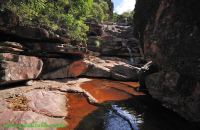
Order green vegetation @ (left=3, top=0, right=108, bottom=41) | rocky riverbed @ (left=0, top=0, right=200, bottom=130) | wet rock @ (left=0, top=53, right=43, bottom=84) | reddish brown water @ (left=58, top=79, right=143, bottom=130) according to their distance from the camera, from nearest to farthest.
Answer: rocky riverbed @ (left=0, top=0, right=200, bottom=130) < reddish brown water @ (left=58, top=79, right=143, bottom=130) < wet rock @ (left=0, top=53, right=43, bottom=84) < green vegetation @ (left=3, top=0, right=108, bottom=41)

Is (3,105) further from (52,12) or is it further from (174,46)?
(52,12)

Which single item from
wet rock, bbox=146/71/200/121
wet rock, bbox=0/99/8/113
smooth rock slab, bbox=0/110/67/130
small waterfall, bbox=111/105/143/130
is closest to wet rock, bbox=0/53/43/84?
wet rock, bbox=0/99/8/113

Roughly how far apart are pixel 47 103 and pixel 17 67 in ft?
14.9

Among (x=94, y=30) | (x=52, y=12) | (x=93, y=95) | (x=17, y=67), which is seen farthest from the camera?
(x=94, y=30)

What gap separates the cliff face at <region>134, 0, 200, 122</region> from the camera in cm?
1041

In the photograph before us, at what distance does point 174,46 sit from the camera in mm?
11219

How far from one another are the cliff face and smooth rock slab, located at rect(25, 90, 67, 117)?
5998mm

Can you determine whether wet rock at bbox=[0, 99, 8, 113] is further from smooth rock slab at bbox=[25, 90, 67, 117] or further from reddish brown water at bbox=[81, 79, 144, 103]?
reddish brown water at bbox=[81, 79, 144, 103]

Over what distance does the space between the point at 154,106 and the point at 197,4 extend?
8427mm

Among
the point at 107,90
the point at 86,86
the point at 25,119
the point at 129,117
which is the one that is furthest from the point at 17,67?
the point at 129,117

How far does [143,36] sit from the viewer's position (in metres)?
15.1

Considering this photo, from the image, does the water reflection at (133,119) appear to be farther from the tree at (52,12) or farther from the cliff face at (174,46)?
the tree at (52,12)

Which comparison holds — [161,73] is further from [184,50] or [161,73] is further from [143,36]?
[184,50]

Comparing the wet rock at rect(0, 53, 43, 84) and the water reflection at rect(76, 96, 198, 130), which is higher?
the wet rock at rect(0, 53, 43, 84)
